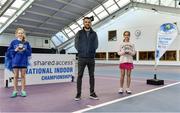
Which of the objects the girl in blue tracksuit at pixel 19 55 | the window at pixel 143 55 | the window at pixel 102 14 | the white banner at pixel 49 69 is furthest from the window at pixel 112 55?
the girl in blue tracksuit at pixel 19 55

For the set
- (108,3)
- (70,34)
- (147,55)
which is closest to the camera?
(108,3)

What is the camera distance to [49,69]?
7.69 m

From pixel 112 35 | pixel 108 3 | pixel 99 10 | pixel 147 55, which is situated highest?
pixel 108 3

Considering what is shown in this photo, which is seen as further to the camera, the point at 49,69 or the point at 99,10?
the point at 99,10

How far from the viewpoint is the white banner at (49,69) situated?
7.29 m

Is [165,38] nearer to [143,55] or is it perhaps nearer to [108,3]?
[108,3]

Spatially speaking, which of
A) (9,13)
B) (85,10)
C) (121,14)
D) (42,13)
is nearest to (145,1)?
(121,14)

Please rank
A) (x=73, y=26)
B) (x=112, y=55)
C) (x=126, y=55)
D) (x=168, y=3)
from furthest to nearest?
(x=112, y=55) < (x=73, y=26) < (x=168, y=3) < (x=126, y=55)

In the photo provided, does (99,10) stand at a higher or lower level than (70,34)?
higher

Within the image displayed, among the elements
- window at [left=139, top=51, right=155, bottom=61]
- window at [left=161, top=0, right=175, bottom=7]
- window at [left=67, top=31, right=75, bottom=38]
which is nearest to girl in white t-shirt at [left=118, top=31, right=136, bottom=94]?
window at [left=161, top=0, right=175, bottom=7]

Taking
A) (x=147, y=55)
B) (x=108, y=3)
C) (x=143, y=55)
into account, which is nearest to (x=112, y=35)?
(x=108, y=3)

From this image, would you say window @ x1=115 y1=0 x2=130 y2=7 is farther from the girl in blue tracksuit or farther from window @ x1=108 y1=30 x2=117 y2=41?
the girl in blue tracksuit

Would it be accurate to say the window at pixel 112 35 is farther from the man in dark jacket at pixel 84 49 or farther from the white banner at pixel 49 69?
the man in dark jacket at pixel 84 49

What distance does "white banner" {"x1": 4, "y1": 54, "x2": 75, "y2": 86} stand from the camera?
287 inches
